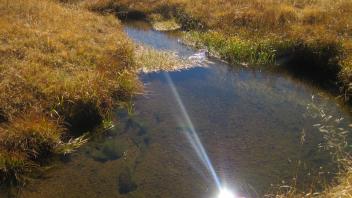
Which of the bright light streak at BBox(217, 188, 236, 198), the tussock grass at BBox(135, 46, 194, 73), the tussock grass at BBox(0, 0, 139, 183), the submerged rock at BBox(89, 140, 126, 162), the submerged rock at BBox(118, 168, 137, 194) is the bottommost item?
the submerged rock at BBox(118, 168, 137, 194)

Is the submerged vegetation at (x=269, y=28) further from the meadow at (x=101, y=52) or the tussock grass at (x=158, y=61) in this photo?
the tussock grass at (x=158, y=61)

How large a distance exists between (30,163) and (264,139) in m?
6.25

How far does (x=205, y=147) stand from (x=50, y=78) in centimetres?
525

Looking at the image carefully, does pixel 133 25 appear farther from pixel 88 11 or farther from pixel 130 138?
pixel 130 138

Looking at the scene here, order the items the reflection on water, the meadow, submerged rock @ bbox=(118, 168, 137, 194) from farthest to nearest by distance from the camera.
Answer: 1. the meadow
2. the reflection on water
3. submerged rock @ bbox=(118, 168, 137, 194)

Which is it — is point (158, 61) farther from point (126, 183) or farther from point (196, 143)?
point (126, 183)

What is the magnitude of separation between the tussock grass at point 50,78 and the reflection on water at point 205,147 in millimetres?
741

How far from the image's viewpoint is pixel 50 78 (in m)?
13.2

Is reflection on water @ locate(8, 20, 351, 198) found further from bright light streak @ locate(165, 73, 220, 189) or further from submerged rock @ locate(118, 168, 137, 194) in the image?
bright light streak @ locate(165, 73, 220, 189)

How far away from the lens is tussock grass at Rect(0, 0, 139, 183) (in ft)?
35.1

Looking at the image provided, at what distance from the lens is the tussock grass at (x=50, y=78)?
35.1 ft

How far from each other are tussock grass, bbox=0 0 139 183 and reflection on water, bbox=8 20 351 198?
74 cm

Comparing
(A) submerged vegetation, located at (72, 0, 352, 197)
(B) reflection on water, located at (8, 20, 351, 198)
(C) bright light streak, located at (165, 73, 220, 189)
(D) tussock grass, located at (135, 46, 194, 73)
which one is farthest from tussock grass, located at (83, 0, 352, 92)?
(C) bright light streak, located at (165, 73, 220, 189)

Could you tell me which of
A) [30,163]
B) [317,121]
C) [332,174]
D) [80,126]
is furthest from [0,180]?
[317,121]
